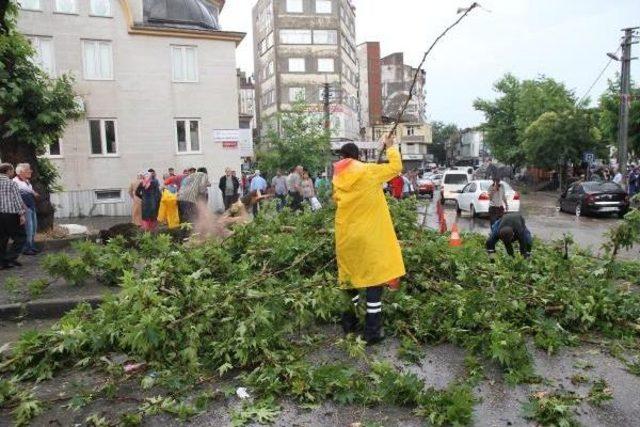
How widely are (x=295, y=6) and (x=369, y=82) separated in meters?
26.4

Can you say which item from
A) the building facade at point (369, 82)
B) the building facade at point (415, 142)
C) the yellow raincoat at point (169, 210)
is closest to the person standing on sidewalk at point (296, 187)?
the yellow raincoat at point (169, 210)

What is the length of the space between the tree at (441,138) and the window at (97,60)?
104 metres

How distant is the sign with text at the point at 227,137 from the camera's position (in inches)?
1001

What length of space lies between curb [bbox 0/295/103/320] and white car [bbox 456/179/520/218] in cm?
1531

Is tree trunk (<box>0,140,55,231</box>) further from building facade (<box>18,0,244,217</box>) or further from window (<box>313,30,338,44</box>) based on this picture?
window (<box>313,30,338,44</box>)

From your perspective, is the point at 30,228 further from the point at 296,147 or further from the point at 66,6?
the point at 296,147

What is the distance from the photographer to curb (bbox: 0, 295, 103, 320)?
6.99 metres

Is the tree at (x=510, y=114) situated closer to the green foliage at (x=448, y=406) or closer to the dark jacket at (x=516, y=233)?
the dark jacket at (x=516, y=233)

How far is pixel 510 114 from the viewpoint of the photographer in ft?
157

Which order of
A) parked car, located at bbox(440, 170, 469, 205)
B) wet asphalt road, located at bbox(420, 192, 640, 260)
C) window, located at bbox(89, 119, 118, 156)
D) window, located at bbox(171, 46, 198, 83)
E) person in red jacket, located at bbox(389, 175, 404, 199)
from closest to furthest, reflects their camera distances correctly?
wet asphalt road, located at bbox(420, 192, 640, 260), person in red jacket, located at bbox(389, 175, 404, 199), window, located at bbox(89, 119, 118, 156), window, located at bbox(171, 46, 198, 83), parked car, located at bbox(440, 170, 469, 205)

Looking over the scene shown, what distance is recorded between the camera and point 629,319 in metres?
5.80

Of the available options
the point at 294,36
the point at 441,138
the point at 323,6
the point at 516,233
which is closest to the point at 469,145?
the point at 441,138

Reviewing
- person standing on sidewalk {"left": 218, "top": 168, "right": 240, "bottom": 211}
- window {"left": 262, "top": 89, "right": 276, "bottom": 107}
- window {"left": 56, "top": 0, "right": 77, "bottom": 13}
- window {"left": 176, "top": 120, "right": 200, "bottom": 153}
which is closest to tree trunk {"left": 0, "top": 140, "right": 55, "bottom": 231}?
person standing on sidewalk {"left": 218, "top": 168, "right": 240, "bottom": 211}

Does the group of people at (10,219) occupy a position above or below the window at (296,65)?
below
